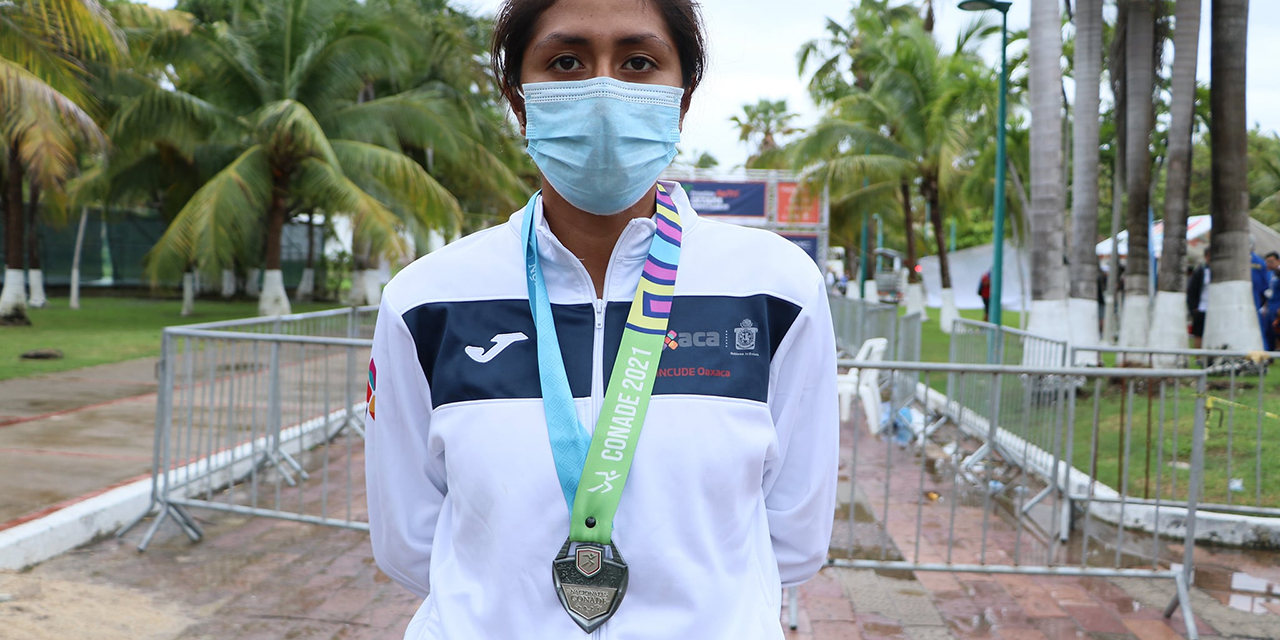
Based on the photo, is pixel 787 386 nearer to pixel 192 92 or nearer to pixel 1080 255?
pixel 1080 255

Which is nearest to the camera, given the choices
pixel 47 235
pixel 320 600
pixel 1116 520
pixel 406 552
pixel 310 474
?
pixel 406 552

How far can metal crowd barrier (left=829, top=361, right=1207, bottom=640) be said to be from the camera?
5.11 meters

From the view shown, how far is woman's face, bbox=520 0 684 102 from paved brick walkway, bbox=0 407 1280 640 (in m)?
3.53

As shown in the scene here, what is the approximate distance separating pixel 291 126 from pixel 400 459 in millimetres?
18381

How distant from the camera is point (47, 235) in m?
30.2

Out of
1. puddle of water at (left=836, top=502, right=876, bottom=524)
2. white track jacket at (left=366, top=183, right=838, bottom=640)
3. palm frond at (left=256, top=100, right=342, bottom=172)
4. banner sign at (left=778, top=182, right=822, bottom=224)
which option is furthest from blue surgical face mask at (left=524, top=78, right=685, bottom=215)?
banner sign at (left=778, top=182, right=822, bottom=224)

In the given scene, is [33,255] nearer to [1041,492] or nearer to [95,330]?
[95,330]

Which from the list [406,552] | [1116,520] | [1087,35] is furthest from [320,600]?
[1087,35]

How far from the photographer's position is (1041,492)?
23.4 feet

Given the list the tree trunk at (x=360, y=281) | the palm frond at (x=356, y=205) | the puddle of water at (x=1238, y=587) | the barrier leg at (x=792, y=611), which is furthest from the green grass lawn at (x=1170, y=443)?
the tree trunk at (x=360, y=281)

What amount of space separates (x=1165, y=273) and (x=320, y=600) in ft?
37.1

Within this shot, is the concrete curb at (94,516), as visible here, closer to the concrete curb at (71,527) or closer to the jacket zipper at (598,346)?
the concrete curb at (71,527)

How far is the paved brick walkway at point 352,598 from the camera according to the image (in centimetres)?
462

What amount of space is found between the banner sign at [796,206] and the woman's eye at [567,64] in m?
23.9
